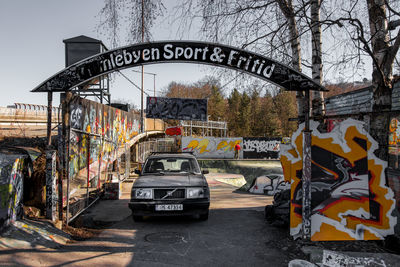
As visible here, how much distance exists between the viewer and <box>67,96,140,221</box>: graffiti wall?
7492 millimetres

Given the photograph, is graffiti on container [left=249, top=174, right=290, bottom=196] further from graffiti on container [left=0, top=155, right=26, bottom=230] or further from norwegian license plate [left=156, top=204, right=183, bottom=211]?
graffiti on container [left=0, top=155, right=26, bottom=230]

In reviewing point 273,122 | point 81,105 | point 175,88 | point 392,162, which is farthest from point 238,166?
point 175,88

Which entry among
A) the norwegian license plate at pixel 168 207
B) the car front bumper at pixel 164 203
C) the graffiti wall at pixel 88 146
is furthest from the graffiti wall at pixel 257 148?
the norwegian license plate at pixel 168 207

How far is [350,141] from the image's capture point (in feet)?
17.5

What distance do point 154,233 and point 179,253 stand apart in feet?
4.45

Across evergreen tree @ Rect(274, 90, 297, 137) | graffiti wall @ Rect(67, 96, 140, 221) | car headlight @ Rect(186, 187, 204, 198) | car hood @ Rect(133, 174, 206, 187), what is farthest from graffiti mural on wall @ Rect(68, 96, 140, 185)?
evergreen tree @ Rect(274, 90, 297, 137)

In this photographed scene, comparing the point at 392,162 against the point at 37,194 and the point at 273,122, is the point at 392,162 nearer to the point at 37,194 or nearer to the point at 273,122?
the point at 37,194

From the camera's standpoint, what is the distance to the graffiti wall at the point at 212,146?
3441cm

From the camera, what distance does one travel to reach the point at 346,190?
17.3 ft

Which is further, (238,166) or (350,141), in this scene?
(238,166)

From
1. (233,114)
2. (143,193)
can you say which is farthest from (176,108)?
(233,114)

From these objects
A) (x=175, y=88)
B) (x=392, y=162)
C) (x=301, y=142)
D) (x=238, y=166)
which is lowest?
(x=238, y=166)

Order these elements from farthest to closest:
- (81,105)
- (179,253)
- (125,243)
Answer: (81,105) → (125,243) → (179,253)

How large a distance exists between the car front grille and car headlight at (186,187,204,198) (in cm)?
14
